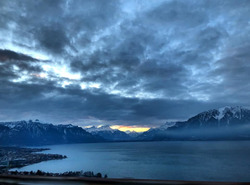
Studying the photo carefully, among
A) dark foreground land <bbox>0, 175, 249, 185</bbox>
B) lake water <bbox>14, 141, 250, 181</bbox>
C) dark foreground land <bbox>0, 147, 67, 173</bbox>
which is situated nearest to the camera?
dark foreground land <bbox>0, 175, 249, 185</bbox>

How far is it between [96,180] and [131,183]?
1.58 feet

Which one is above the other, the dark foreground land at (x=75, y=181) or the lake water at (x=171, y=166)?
the dark foreground land at (x=75, y=181)

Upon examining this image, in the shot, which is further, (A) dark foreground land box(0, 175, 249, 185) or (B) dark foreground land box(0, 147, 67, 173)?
(B) dark foreground land box(0, 147, 67, 173)

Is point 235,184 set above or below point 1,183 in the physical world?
above

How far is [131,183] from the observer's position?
2.33 meters

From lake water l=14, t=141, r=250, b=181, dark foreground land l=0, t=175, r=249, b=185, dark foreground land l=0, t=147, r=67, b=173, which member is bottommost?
dark foreground land l=0, t=147, r=67, b=173

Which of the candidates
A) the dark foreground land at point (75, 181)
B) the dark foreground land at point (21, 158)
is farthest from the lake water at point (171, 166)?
the dark foreground land at point (75, 181)

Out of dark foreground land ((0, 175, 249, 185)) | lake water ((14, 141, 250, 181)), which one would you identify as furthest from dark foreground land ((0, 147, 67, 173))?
dark foreground land ((0, 175, 249, 185))

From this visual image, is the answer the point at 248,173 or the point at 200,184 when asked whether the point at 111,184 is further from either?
the point at 248,173

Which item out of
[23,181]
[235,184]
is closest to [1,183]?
[23,181]

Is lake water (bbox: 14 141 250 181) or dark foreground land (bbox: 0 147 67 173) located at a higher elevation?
lake water (bbox: 14 141 250 181)

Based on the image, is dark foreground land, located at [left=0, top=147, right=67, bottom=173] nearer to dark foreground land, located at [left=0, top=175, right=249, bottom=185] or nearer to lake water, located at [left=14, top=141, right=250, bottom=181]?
lake water, located at [left=14, top=141, right=250, bottom=181]

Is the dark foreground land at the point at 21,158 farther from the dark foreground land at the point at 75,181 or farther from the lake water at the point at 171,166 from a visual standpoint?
the dark foreground land at the point at 75,181

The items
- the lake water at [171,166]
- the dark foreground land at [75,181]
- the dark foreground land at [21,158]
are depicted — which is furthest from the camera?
the dark foreground land at [21,158]
